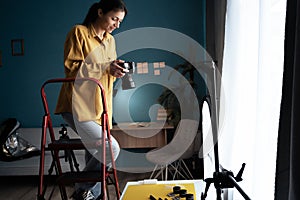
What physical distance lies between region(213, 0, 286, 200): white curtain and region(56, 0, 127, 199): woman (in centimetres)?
77

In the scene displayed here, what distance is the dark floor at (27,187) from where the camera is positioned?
3307 millimetres

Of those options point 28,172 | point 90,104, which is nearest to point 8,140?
point 28,172

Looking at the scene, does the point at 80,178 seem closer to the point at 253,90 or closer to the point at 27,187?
the point at 253,90

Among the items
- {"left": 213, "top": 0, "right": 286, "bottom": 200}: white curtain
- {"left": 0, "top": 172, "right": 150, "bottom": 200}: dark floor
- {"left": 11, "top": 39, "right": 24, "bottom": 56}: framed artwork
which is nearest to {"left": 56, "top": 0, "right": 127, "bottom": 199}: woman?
{"left": 213, "top": 0, "right": 286, "bottom": 200}: white curtain

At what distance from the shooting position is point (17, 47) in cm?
427

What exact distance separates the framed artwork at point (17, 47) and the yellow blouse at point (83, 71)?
2.43m

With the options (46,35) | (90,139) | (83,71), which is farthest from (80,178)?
(46,35)

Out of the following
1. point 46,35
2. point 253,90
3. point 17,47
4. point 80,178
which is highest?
point 46,35

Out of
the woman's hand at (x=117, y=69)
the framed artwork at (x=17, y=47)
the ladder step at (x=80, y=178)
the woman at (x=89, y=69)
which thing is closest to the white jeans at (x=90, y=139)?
the woman at (x=89, y=69)

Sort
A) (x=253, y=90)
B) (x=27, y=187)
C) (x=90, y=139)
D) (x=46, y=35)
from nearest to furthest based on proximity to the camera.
A: (x=253, y=90) → (x=90, y=139) → (x=27, y=187) → (x=46, y=35)

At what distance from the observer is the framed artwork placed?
4254 millimetres

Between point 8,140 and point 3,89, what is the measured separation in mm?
1157

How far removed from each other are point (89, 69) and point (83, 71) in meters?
0.05

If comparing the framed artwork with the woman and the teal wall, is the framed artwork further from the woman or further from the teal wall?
the woman
